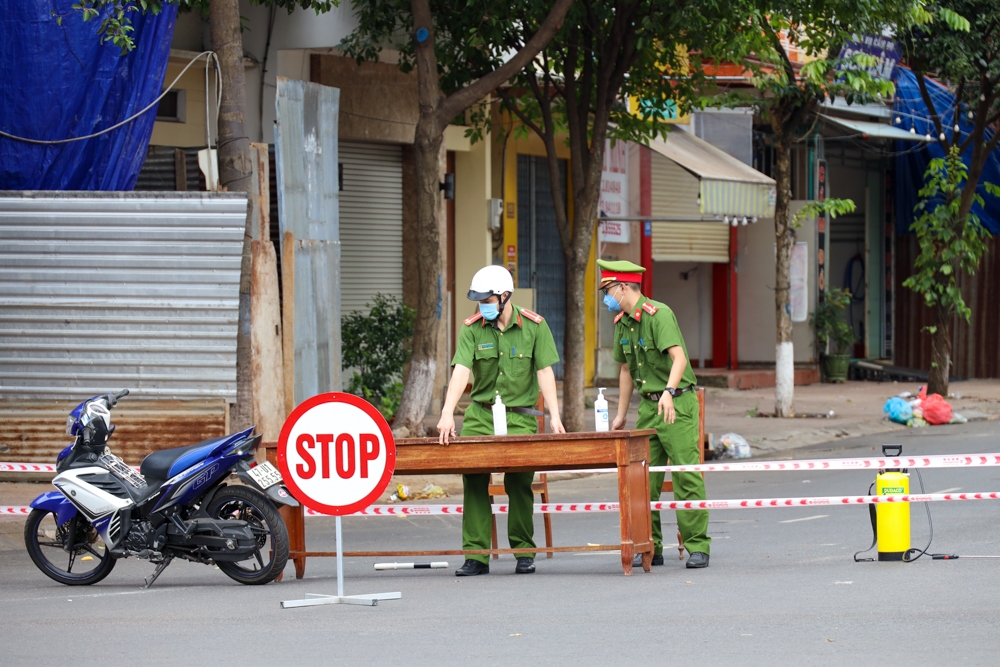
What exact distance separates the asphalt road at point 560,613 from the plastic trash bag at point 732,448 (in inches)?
219

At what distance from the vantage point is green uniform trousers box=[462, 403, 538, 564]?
8.26 m

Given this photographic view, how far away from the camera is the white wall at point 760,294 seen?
25.3 meters

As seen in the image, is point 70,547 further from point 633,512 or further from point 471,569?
point 633,512

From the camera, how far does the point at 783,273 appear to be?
18797 mm

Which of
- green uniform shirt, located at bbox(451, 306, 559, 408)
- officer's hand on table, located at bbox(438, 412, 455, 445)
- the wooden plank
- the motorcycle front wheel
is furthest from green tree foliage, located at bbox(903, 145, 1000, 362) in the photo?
the motorcycle front wheel

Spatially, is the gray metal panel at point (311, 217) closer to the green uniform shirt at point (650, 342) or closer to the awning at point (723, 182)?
the green uniform shirt at point (650, 342)

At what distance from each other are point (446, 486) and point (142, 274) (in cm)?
348

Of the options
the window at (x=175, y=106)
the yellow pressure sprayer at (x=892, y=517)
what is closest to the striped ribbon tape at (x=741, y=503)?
the yellow pressure sprayer at (x=892, y=517)

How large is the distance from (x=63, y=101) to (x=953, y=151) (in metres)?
Answer: 13.0

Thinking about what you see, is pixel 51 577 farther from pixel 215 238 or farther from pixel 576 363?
pixel 576 363

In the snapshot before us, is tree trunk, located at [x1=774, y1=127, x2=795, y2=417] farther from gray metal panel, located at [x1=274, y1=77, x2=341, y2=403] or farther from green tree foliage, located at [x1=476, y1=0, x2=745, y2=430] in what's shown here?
gray metal panel, located at [x1=274, y1=77, x2=341, y2=403]

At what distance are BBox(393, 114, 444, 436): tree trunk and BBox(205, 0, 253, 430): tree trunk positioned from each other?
1.89 meters

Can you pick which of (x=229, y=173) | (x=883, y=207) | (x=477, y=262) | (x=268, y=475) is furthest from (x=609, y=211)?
(x=268, y=475)

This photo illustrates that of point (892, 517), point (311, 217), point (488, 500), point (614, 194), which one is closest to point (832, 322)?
point (614, 194)
